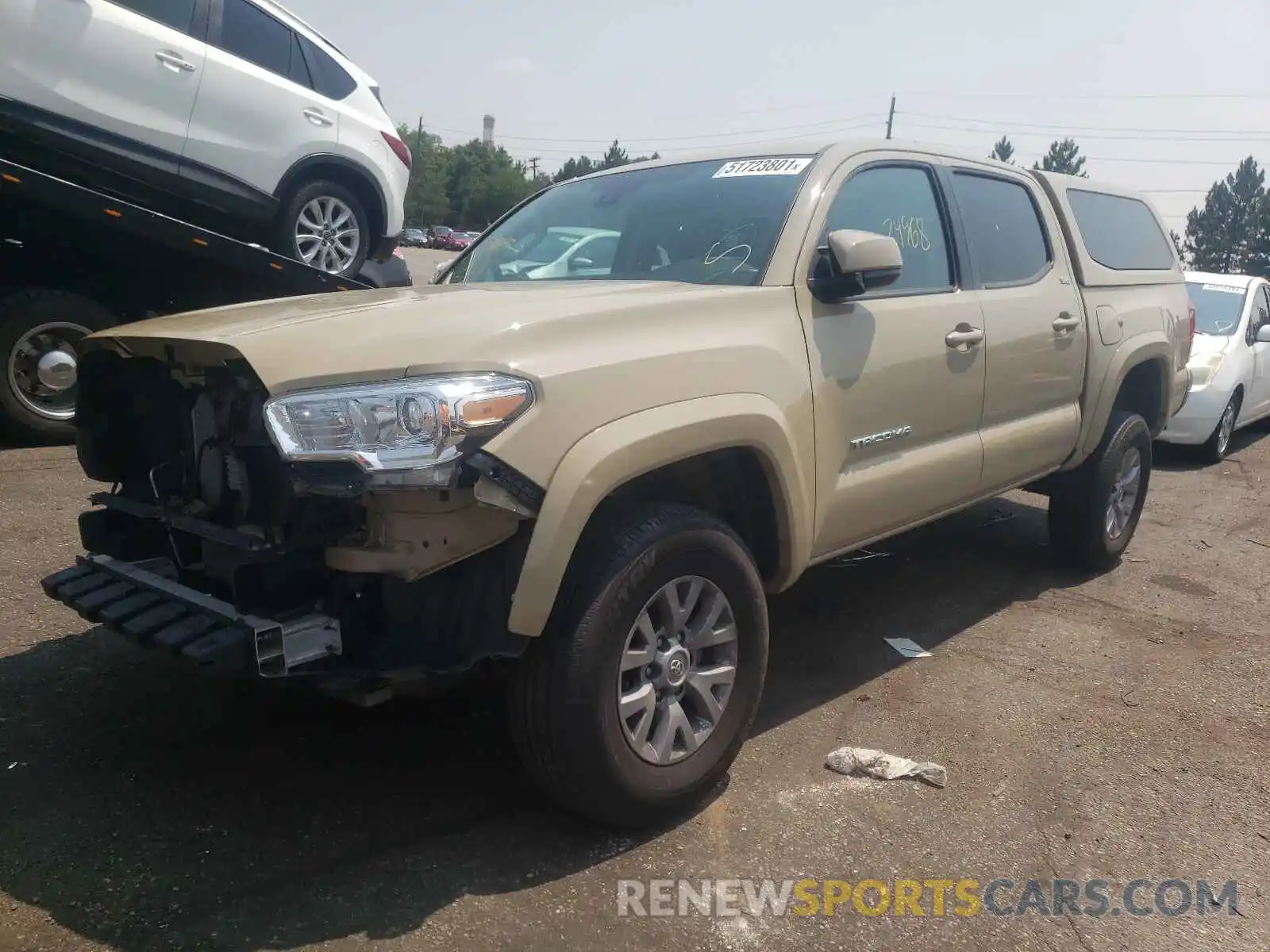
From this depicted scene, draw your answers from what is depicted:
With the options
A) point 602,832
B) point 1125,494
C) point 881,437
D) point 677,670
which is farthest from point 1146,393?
point 602,832

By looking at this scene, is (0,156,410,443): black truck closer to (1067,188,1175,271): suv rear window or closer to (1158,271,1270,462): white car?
(1067,188,1175,271): suv rear window

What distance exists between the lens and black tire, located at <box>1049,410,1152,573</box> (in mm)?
5141

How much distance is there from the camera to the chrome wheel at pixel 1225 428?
28.7 ft

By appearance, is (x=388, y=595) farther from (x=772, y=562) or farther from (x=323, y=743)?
(x=772, y=562)

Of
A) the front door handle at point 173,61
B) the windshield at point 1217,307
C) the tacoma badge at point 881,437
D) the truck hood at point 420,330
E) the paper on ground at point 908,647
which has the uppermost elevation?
the front door handle at point 173,61

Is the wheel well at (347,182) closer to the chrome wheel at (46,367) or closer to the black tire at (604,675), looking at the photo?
the chrome wheel at (46,367)

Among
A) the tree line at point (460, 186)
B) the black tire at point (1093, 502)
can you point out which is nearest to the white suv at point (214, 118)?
the black tire at point (1093, 502)

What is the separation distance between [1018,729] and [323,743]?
2.32 m

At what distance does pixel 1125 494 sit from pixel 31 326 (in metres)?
5.81

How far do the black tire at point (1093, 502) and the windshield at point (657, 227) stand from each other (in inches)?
97.9

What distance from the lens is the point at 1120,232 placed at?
546 cm

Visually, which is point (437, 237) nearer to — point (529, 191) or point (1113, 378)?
point (529, 191)

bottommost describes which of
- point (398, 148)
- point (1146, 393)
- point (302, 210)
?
point (1146, 393)

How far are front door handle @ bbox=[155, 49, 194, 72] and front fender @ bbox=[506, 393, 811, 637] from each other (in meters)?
4.48
